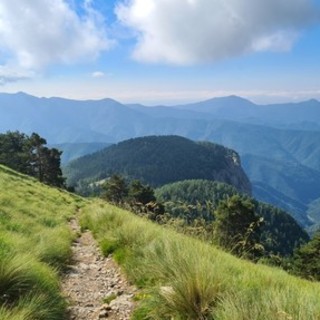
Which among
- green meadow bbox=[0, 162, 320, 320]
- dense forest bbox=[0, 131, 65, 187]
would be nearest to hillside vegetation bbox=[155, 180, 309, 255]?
dense forest bbox=[0, 131, 65, 187]

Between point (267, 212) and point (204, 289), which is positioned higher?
point (204, 289)

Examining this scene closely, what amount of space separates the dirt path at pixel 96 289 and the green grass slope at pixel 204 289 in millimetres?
308

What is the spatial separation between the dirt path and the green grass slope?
1.01ft

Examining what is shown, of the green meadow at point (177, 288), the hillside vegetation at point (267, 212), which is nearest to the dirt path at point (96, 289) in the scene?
the green meadow at point (177, 288)

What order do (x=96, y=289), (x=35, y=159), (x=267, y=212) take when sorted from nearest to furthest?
(x=96, y=289) → (x=35, y=159) → (x=267, y=212)

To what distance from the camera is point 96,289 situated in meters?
7.80

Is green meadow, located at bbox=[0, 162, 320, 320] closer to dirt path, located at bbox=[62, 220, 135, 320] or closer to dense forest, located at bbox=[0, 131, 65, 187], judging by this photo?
dirt path, located at bbox=[62, 220, 135, 320]

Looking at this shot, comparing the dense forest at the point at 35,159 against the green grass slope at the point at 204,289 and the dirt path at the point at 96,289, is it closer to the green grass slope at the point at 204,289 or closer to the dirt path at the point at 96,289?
the dirt path at the point at 96,289

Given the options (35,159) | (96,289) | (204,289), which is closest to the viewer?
(204,289)

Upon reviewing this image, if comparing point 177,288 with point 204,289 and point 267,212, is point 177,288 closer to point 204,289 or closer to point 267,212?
point 204,289

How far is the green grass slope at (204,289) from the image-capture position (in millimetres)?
4281

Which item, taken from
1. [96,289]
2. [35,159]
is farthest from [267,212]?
[96,289]

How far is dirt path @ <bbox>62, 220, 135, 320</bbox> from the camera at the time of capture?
6340 millimetres

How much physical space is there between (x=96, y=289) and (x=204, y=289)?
3204 millimetres
